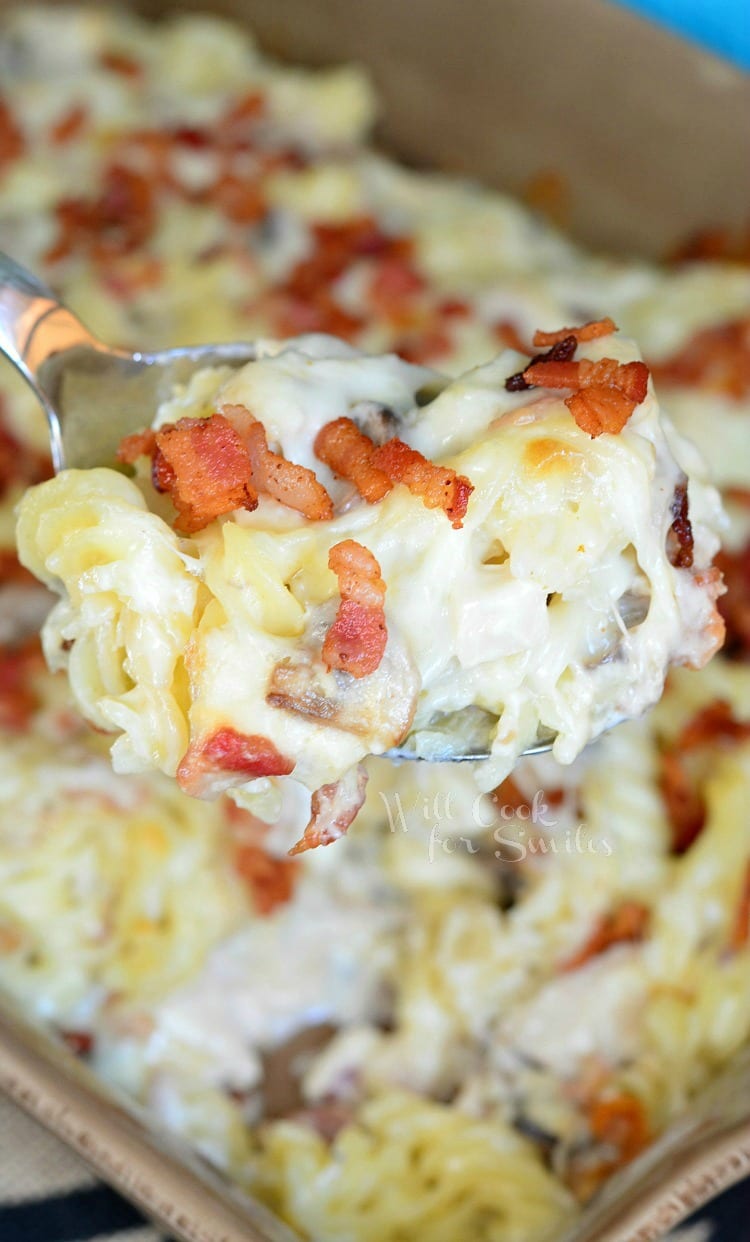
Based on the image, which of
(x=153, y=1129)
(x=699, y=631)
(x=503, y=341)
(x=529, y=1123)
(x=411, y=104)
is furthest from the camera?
(x=411, y=104)

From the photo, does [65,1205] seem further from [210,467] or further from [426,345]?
[426,345]

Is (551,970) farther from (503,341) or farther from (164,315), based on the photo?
(164,315)

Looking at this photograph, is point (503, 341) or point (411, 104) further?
point (411, 104)

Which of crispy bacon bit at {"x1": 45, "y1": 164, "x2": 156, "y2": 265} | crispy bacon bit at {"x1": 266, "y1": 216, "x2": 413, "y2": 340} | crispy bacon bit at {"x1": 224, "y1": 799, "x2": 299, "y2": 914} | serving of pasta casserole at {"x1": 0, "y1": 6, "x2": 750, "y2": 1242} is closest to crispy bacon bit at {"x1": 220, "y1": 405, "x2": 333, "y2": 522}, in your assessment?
serving of pasta casserole at {"x1": 0, "y1": 6, "x2": 750, "y2": 1242}

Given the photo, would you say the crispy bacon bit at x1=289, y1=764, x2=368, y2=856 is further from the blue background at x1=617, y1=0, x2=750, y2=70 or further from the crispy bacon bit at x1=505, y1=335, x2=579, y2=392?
the blue background at x1=617, y1=0, x2=750, y2=70

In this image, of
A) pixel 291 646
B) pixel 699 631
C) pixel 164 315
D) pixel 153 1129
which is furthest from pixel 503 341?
pixel 153 1129

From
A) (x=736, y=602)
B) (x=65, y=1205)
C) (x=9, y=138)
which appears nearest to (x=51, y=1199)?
(x=65, y=1205)

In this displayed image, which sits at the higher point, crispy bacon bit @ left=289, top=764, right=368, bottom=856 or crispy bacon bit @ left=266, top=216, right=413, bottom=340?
crispy bacon bit @ left=289, top=764, right=368, bottom=856
